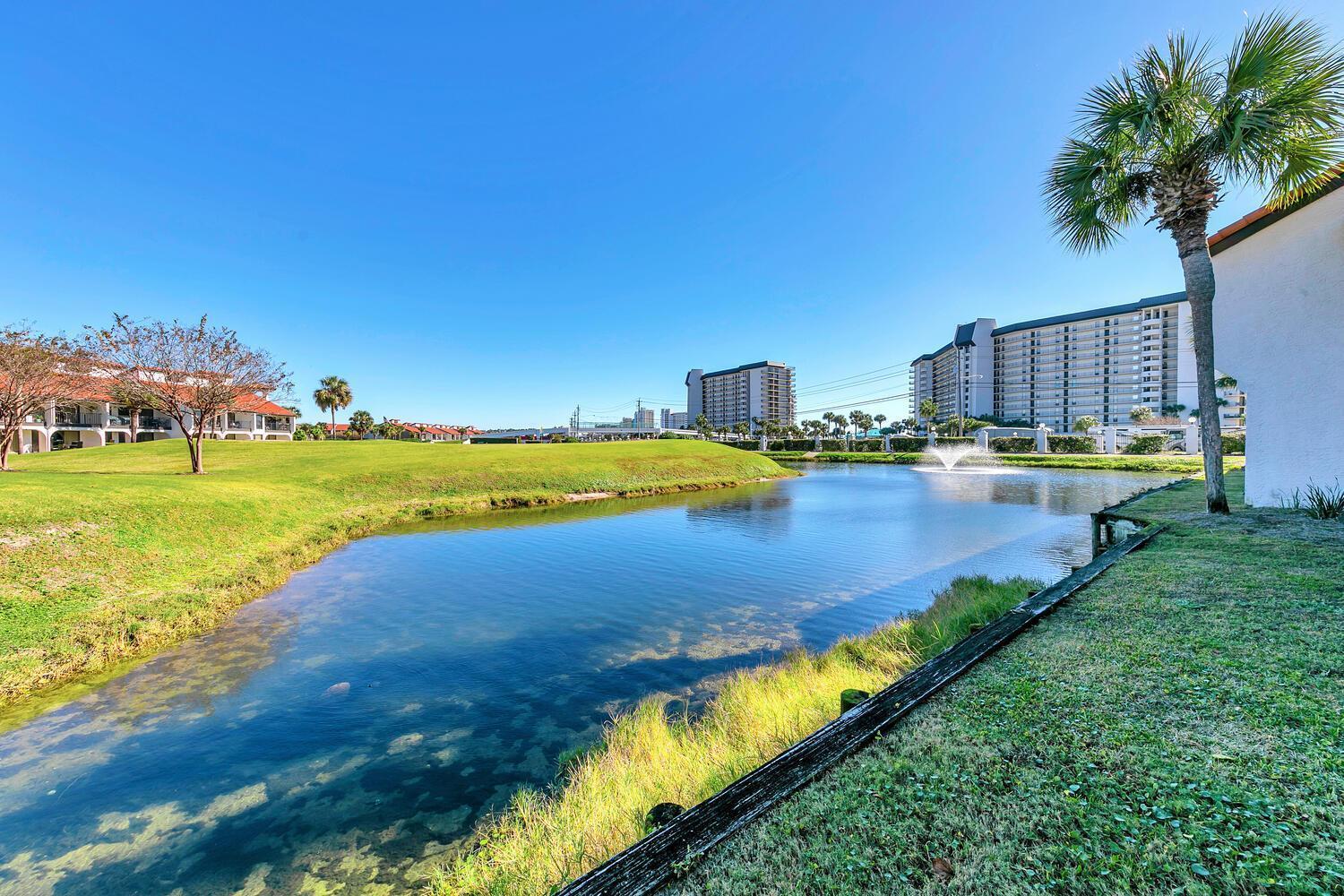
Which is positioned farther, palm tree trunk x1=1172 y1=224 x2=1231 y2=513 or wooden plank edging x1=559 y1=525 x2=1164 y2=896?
palm tree trunk x1=1172 y1=224 x2=1231 y2=513

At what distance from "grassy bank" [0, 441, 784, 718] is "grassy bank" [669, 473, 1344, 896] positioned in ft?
33.8

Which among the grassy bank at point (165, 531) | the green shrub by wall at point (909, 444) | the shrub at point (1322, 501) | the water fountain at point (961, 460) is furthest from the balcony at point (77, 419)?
the green shrub by wall at point (909, 444)

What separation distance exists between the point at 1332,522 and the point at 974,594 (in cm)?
659

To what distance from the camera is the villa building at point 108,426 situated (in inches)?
1609

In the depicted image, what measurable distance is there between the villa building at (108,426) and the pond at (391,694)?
1253 inches

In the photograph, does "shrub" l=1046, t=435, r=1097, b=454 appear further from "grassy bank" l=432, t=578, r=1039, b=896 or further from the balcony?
the balcony

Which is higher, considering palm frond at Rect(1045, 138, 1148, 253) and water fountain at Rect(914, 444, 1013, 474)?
palm frond at Rect(1045, 138, 1148, 253)

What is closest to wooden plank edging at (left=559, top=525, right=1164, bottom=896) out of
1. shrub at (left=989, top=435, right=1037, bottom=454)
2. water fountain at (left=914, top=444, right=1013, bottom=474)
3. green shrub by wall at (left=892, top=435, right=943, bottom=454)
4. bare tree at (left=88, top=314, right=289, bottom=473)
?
bare tree at (left=88, top=314, right=289, bottom=473)

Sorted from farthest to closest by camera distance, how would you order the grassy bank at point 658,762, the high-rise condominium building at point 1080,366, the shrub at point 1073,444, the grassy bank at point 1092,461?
1. the high-rise condominium building at point 1080,366
2. the shrub at point 1073,444
3. the grassy bank at point 1092,461
4. the grassy bank at point 658,762

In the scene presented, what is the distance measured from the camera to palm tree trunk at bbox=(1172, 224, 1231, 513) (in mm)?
10984

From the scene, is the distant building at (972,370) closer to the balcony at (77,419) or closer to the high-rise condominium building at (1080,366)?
the high-rise condominium building at (1080,366)

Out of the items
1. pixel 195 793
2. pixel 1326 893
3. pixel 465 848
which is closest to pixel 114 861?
pixel 195 793

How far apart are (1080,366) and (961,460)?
3240 inches

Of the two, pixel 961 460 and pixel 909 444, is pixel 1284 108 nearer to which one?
pixel 961 460
